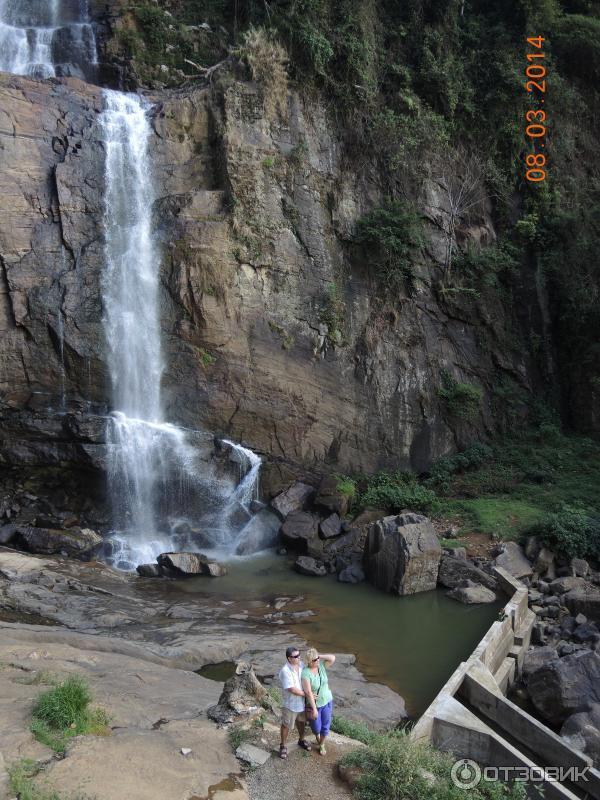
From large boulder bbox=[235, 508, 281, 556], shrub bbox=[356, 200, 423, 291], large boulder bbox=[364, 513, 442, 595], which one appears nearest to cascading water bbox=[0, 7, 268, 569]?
large boulder bbox=[235, 508, 281, 556]

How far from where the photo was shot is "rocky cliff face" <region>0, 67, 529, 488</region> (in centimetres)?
1839

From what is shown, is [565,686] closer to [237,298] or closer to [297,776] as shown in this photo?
[297,776]

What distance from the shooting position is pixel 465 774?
685cm

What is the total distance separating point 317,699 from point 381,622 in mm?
6582

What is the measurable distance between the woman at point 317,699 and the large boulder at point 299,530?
33.1 ft

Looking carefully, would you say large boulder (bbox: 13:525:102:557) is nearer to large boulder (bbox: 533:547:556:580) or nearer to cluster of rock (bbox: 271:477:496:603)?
cluster of rock (bbox: 271:477:496:603)

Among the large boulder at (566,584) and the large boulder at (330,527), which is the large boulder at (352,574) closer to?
the large boulder at (330,527)

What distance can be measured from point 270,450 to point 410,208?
34.0 feet

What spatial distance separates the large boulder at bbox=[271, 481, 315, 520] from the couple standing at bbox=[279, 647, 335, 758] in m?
11.3

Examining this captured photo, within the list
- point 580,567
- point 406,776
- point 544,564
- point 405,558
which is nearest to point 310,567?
point 405,558

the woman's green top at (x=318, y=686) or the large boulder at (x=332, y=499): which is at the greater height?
the woman's green top at (x=318, y=686)

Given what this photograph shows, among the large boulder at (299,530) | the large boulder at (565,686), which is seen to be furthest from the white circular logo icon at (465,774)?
the large boulder at (299,530)

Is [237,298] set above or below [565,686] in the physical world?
above

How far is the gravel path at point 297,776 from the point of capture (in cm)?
610
